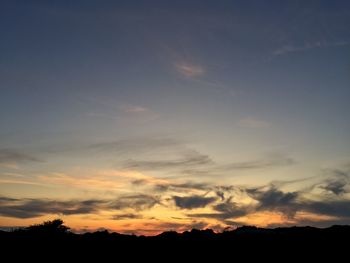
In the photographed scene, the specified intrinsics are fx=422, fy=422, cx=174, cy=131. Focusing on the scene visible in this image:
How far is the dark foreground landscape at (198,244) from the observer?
2411 cm

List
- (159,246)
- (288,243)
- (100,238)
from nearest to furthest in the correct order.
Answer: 1. (288,243)
2. (159,246)
3. (100,238)

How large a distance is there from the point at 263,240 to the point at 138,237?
28.3 ft

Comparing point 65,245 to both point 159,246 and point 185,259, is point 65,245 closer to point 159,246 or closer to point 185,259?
point 159,246

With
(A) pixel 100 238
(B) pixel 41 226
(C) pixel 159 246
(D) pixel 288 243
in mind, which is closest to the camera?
(D) pixel 288 243

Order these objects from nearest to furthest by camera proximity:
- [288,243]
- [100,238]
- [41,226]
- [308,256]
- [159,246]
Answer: [308,256]
[288,243]
[159,246]
[100,238]
[41,226]

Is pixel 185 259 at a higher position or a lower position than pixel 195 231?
lower

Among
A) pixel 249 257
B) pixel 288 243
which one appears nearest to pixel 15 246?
pixel 249 257

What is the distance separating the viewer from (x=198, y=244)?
87.3 ft

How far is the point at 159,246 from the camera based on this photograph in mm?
26906

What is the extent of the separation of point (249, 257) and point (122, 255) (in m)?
7.64

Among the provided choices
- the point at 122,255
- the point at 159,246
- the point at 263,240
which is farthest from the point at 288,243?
the point at 122,255

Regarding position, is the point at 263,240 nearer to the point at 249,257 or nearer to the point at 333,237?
the point at 249,257

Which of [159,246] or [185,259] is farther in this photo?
[159,246]

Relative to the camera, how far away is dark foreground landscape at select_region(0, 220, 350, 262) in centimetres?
2411
